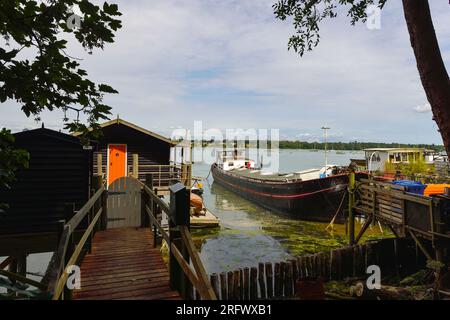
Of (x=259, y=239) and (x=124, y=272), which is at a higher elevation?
(x=124, y=272)

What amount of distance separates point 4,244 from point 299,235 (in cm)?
1498

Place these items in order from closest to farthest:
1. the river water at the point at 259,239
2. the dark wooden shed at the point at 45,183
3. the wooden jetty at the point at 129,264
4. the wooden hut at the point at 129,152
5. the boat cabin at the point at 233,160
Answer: the wooden jetty at the point at 129,264 < the dark wooden shed at the point at 45,183 < the river water at the point at 259,239 < the wooden hut at the point at 129,152 < the boat cabin at the point at 233,160

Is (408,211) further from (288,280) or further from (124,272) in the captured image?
(124,272)

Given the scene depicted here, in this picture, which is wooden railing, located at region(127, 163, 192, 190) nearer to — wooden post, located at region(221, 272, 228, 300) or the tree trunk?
wooden post, located at region(221, 272, 228, 300)

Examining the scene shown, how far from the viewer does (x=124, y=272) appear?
575cm

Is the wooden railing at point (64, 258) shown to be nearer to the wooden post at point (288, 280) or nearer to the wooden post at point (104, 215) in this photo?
the wooden post at point (104, 215)

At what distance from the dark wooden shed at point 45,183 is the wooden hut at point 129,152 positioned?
8.41 meters

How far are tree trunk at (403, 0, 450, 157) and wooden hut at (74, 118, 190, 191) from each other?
664 inches

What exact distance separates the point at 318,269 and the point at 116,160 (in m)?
15.6

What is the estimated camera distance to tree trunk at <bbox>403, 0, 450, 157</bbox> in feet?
14.3

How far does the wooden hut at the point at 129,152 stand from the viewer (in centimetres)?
2055

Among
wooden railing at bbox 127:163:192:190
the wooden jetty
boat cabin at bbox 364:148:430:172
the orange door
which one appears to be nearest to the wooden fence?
the wooden jetty

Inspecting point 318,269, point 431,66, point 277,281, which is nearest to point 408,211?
point 318,269

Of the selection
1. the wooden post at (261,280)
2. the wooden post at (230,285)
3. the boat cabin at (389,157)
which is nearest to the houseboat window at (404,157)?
the boat cabin at (389,157)
